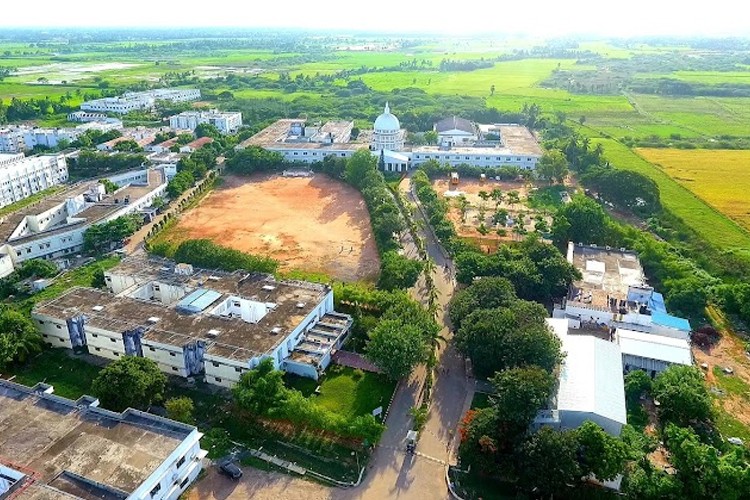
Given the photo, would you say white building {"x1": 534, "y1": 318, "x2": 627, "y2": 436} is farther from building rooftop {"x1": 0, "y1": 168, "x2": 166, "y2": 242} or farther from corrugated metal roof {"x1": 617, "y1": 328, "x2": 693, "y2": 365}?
building rooftop {"x1": 0, "y1": 168, "x2": 166, "y2": 242}

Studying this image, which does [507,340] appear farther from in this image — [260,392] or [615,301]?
[260,392]

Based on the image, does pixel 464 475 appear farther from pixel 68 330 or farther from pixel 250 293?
pixel 68 330

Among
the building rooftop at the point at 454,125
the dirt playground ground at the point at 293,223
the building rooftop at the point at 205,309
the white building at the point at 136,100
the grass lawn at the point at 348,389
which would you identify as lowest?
the grass lawn at the point at 348,389

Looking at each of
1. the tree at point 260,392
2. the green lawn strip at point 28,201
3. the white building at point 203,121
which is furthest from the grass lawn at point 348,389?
the white building at point 203,121

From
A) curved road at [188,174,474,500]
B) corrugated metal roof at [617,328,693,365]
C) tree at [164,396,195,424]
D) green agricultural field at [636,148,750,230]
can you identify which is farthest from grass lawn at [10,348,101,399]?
green agricultural field at [636,148,750,230]

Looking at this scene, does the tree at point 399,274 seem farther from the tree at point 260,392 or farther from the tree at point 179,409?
the tree at point 179,409

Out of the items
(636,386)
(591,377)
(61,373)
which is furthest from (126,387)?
(636,386)
